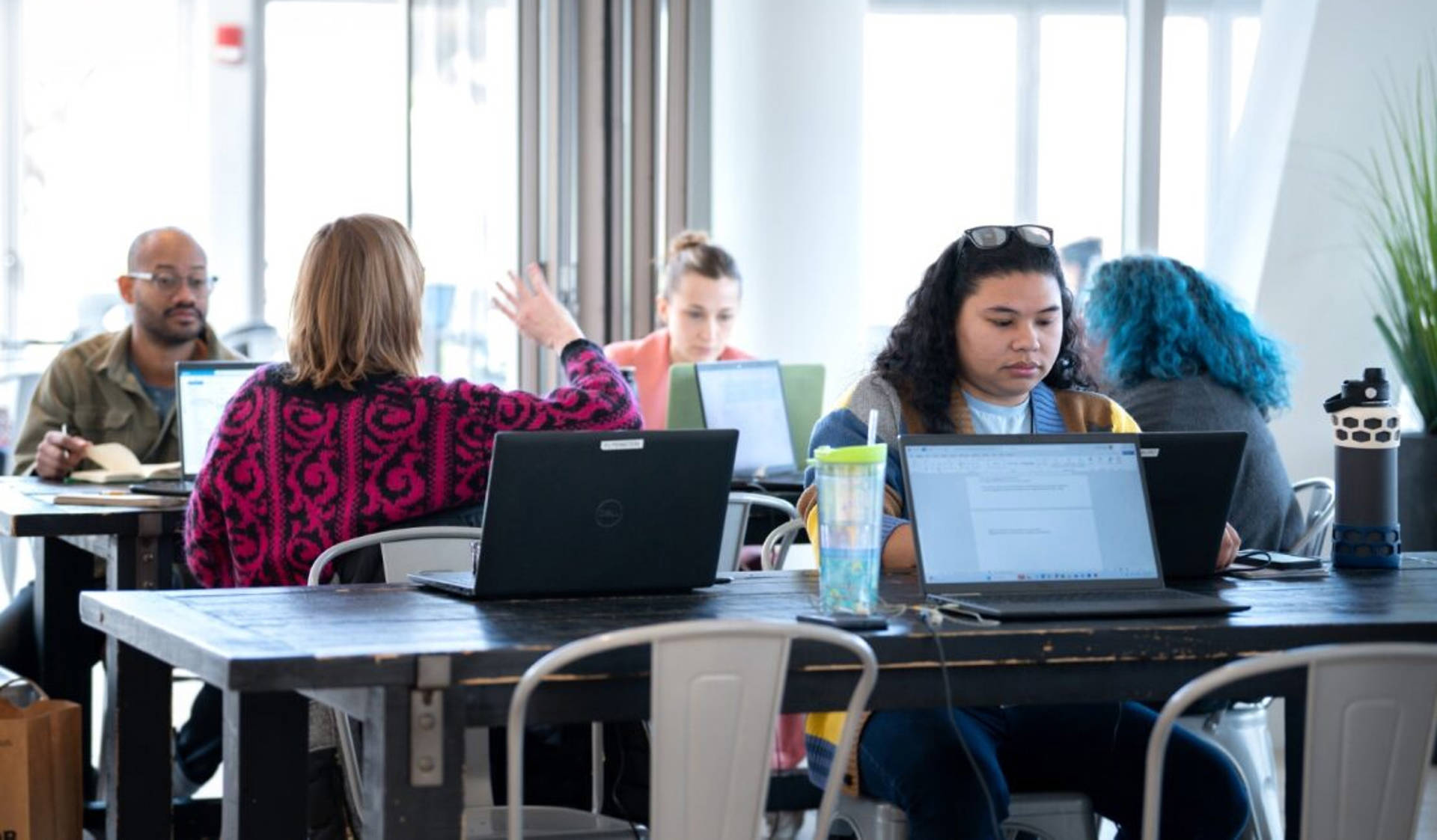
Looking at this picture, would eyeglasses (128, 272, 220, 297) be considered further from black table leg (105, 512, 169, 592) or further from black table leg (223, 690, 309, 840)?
black table leg (223, 690, 309, 840)

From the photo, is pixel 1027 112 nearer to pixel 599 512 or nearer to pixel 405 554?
pixel 405 554

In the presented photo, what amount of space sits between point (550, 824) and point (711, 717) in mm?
646

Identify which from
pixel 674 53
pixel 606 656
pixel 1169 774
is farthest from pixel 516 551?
pixel 674 53

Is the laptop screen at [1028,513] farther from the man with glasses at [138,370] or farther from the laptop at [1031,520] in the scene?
the man with glasses at [138,370]

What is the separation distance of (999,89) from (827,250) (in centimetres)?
244

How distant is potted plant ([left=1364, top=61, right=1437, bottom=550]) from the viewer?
467 cm

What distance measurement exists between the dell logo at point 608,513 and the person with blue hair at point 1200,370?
1327 mm

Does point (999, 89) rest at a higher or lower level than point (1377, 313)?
higher

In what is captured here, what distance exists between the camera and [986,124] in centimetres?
802

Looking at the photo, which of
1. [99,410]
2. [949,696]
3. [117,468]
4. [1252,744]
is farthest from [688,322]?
[949,696]

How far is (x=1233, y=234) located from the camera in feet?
17.7

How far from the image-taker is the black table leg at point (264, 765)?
2254mm

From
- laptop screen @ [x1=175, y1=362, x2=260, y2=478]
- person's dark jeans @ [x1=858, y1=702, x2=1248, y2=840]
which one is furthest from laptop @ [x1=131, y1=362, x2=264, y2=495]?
person's dark jeans @ [x1=858, y1=702, x2=1248, y2=840]

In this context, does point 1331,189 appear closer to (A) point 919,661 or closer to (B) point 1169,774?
(B) point 1169,774
